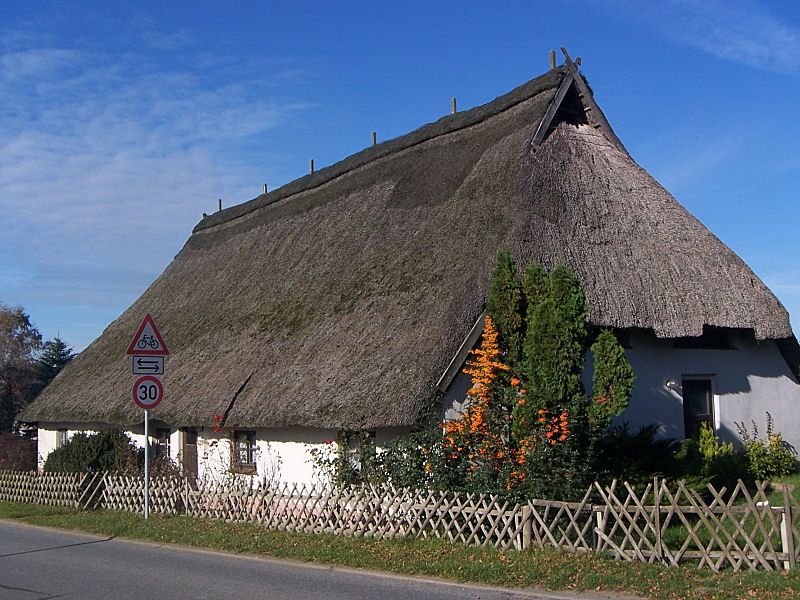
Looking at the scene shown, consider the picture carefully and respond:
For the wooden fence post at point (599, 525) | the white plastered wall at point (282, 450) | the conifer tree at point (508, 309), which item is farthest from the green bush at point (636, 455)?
the white plastered wall at point (282, 450)

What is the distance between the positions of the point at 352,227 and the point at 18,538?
10.7 m

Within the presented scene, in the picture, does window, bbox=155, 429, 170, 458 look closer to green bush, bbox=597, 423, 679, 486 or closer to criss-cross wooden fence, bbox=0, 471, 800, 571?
criss-cross wooden fence, bbox=0, 471, 800, 571

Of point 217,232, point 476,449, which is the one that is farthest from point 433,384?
point 217,232

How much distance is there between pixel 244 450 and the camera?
19.1 meters

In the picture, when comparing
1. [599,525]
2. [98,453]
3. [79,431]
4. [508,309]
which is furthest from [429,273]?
[79,431]

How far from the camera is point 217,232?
32.1 m

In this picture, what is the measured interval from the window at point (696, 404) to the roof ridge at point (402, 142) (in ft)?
24.8

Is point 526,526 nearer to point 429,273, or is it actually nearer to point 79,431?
point 429,273

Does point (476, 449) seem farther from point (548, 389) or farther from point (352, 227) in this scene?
point (352, 227)

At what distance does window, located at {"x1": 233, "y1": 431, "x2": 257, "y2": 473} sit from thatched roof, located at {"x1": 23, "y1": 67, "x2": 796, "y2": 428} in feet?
2.91

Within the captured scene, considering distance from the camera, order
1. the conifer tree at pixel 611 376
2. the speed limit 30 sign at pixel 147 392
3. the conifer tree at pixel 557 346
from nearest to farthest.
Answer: the conifer tree at pixel 557 346
the conifer tree at pixel 611 376
the speed limit 30 sign at pixel 147 392

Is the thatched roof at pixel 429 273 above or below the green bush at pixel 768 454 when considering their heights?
above

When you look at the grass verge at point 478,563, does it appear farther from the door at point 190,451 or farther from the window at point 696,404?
the window at point 696,404

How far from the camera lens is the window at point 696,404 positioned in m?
17.8
